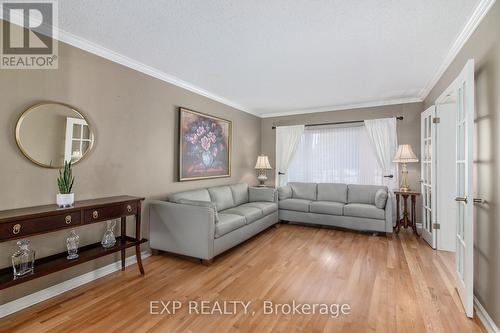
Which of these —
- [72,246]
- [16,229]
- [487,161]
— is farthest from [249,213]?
[487,161]

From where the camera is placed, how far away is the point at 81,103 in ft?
7.93

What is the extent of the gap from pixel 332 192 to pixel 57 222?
423 cm

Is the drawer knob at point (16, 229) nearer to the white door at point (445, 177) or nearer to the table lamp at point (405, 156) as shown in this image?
the white door at point (445, 177)

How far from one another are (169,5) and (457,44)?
108 inches

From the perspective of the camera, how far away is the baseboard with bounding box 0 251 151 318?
1.92 metres

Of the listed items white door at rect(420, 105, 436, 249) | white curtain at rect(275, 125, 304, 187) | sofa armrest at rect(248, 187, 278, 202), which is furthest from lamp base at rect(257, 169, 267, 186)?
white door at rect(420, 105, 436, 249)

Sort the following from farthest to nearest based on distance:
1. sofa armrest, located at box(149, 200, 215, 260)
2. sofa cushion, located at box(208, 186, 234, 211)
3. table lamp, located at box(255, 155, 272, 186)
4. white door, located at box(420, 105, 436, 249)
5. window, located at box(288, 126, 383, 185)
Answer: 1. table lamp, located at box(255, 155, 272, 186)
2. window, located at box(288, 126, 383, 185)
3. sofa cushion, located at box(208, 186, 234, 211)
4. white door, located at box(420, 105, 436, 249)
5. sofa armrest, located at box(149, 200, 215, 260)

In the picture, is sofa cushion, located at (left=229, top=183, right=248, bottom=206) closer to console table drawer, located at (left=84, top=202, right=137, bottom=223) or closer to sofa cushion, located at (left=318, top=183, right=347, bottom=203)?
sofa cushion, located at (left=318, top=183, right=347, bottom=203)

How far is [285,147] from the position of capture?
5.56 metres

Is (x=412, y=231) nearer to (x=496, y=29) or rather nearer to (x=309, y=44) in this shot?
(x=496, y=29)

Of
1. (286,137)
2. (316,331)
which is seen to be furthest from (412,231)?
(316,331)

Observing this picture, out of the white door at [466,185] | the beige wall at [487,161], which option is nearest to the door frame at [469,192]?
the white door at [466,185]

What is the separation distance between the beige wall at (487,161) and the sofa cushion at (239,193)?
10.5ft

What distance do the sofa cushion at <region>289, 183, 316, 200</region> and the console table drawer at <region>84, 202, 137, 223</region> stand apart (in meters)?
3.36
